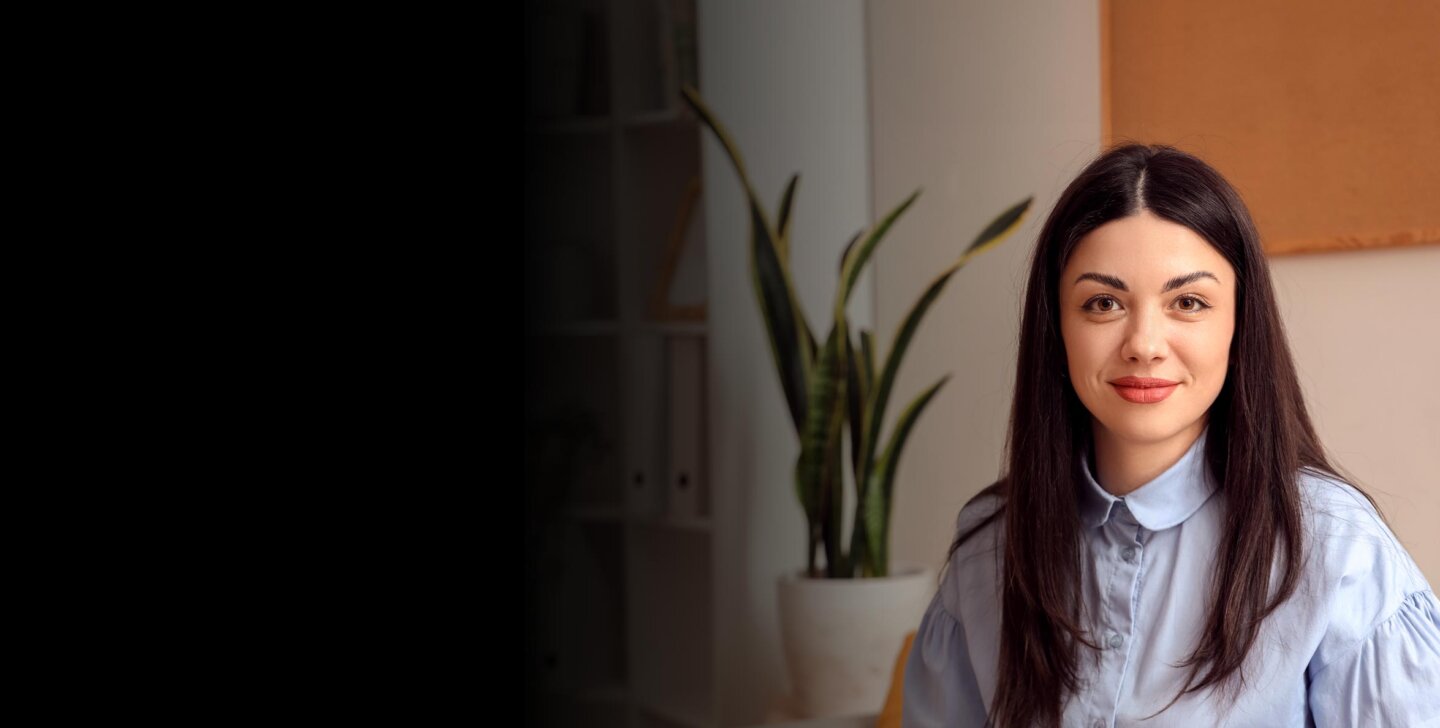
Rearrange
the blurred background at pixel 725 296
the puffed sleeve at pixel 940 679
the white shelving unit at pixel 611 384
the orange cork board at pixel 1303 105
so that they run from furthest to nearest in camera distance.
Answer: the white shelving unit at pixel 611 384 < the blurred background at pixel 725 296 < the orange cork board at pixel 1303 105 < the puffed sleeve at pixel 940 679

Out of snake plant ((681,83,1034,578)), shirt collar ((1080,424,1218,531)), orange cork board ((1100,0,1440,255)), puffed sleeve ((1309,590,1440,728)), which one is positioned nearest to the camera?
puffed sleeve ((1309,590,1440,728))

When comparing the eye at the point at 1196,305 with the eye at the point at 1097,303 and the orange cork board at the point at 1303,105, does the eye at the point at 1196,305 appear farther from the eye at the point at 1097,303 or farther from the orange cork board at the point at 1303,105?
the orange cork board at the point at 1303,105

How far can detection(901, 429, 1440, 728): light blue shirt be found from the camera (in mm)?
916

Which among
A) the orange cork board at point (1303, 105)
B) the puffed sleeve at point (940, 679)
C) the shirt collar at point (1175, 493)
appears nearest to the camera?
the shirt collar at point (1175, 493)

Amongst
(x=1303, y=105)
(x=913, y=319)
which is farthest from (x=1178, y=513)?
(x=913, y=319)

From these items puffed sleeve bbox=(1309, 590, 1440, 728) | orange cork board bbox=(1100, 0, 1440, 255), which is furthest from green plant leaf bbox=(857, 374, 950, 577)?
puffed sleeve bbox=(1309, 590, 1440, 728)

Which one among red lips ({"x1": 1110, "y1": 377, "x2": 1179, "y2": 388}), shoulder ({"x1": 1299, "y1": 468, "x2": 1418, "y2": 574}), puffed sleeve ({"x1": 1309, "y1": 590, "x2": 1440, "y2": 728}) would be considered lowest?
puffed sleeve ({"x1": 1309, "y1": 590, "x2": 1440, "y2": 728})

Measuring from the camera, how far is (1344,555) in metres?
0.94

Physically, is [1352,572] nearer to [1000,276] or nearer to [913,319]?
[913,319]

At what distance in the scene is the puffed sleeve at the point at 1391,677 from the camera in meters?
0.89

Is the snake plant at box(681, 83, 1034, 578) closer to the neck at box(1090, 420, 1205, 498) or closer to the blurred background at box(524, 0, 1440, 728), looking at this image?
the blurred background at box(524, 0, 1440, 728)

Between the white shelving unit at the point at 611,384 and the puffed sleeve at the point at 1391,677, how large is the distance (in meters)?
1.80

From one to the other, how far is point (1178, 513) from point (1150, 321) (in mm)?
166

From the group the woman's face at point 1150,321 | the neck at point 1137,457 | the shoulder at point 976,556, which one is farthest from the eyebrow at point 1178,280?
the shoulder at point 976,556
